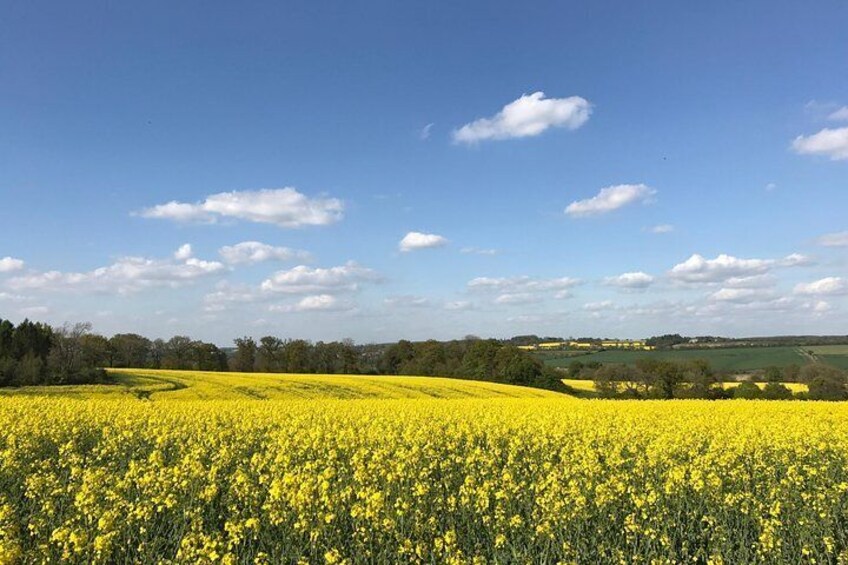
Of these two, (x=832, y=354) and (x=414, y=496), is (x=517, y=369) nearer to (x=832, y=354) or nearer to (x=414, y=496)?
(x=414, y=496)

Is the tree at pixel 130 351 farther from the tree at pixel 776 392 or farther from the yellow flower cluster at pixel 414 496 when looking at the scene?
the tree at pixel 776 392

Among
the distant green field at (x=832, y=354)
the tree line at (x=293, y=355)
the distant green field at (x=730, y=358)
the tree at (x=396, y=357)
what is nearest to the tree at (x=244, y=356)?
the tree line at (x=293, y=355)

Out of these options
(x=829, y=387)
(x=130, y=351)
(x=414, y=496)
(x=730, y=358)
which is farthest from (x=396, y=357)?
(x=414, y=496)

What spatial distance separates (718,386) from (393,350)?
39.7 meters

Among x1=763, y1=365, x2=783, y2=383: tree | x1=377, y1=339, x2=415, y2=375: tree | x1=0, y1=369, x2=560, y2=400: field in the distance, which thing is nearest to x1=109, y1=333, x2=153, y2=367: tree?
x1=377, y1=339, x2=415, y2=375: tree

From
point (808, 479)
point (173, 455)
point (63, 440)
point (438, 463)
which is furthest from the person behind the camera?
point (63, 440)

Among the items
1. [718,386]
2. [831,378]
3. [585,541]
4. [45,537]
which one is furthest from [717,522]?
[831,378]

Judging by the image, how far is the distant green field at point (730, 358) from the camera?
79438 millimetres

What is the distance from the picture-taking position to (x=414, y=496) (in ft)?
23.4

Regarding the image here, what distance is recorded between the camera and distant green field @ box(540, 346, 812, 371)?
79438mm

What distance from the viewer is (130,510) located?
6289 mm

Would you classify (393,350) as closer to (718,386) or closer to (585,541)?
(718,386)

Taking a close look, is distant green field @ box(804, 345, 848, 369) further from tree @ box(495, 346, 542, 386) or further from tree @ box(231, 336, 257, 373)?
tree @ box(231, 336, 257, 373)

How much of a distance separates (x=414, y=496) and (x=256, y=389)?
94.6ft
